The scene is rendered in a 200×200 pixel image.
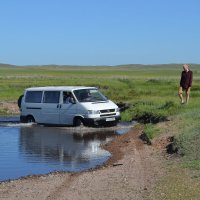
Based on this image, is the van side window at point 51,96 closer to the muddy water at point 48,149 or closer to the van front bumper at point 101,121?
the muddy water at point 48,149

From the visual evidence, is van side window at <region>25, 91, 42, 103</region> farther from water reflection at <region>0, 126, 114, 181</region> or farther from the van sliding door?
water reflection at <region>0, 126, 114, 181</region>

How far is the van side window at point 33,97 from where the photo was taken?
2603 centimetres

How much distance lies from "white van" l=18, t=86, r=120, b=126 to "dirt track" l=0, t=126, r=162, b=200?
8.68 meters

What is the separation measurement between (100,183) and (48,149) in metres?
6.68

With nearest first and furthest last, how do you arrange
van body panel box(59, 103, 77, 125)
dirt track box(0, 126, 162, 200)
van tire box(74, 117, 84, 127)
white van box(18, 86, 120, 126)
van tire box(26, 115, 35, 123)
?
1. dirt track box(0, 126, 162, 200)
2. white van box(18, 86, 120, 126)
3. van tire box(74, 117, 84, 127)
4. van body panel box(59, 103, 77, 125)
5. van tire box(26, 115, 35, 123)

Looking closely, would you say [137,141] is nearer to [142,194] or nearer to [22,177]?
[22,177]

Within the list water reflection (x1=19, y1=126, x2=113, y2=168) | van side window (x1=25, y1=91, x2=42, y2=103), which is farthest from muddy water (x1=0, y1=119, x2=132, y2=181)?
van side window (x1=25, y1=91, x2=42, y2=103)

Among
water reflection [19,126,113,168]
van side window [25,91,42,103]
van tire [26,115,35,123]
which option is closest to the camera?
water reflection [19,126,113,168]

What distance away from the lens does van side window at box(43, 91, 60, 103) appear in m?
25.2

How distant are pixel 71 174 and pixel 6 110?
23.8 meters

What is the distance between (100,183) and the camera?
37.8 feet

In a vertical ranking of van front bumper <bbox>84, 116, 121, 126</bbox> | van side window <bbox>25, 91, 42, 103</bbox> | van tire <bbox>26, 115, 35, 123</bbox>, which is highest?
van side window <bbox>25, 91, 42, 103</bbox>

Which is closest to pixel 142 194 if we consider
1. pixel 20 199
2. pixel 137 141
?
pixel 20 199

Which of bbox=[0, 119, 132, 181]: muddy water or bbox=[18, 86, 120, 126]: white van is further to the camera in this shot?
bbox=[18, 86, 120, 126]: white van
